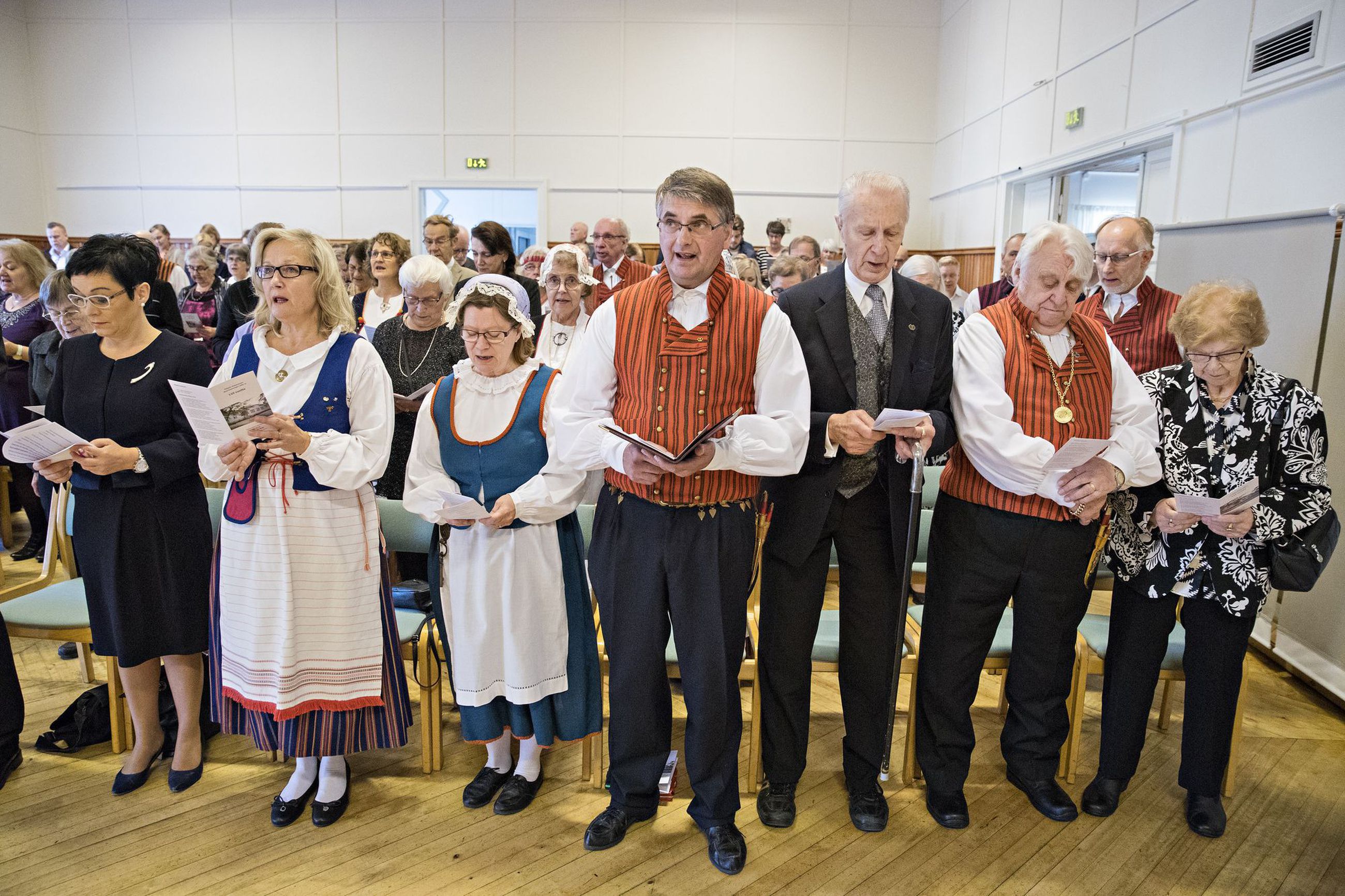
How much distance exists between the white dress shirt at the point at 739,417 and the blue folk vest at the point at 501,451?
0.16 meters

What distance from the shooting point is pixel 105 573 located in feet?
8.50

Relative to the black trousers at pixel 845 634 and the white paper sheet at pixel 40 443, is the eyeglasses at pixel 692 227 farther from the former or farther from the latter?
the white paper sheet at pixel 40 443

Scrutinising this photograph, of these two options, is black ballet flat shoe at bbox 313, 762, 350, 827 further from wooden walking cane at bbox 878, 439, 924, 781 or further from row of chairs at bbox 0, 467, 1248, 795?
wooden walking cane at bbox 878, 439, 924, 781

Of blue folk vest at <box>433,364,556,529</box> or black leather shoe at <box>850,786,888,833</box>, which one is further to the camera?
black leather shoe at <box>850,786,888,833</box>

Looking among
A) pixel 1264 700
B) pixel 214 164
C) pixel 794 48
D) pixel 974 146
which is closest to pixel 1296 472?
pixel 1264 700

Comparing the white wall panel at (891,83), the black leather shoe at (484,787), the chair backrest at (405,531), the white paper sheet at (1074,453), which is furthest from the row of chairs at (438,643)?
the white wall panel at (891,83)

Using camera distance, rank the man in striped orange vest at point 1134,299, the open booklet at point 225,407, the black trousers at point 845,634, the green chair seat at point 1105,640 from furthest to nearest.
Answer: the man in striped orange vest at point 1134,299
the green chair seat at point 1105,640
the black trousers at point 845,634
the open booklet at point 225,407

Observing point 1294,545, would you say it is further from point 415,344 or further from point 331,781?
point 415,344

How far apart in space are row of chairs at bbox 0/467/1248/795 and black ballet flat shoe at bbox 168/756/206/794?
15.2 inches

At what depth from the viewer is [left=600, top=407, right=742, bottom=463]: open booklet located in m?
2.02

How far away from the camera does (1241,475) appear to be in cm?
252

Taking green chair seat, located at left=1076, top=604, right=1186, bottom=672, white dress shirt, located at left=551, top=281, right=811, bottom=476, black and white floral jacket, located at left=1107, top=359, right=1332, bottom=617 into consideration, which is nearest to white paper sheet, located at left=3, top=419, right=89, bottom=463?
green chair seat, located at left=1076, top=604, right=1186, bottom=672

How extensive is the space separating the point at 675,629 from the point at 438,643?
914mm

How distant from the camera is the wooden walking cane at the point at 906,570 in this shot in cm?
233
